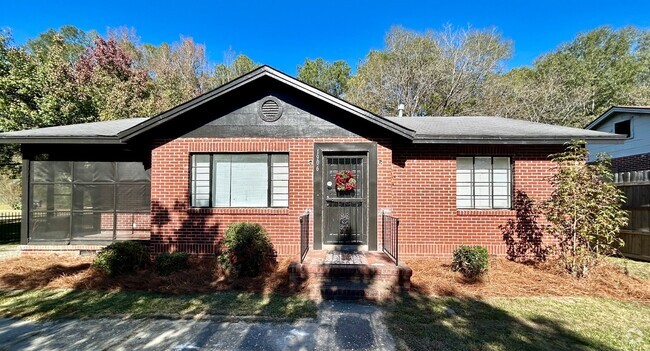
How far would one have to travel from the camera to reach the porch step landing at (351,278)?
15.8ft

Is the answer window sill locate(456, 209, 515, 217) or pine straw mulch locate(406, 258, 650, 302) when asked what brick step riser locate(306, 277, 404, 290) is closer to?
pine straw mulch locate(406, 258, 650, 302)

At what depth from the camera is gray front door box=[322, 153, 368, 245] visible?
6.71m

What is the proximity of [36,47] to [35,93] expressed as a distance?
14.8m

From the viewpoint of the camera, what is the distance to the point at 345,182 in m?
6.62

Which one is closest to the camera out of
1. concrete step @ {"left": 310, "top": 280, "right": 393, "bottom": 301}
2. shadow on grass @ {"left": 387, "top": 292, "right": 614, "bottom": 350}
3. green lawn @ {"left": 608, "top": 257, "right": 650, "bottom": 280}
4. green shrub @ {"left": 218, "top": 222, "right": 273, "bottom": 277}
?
shadow on grass @ {"left": 387, "top": 292, "right": 614, "bottom": 350}

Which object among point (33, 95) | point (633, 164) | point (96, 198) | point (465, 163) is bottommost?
point (96, 198)

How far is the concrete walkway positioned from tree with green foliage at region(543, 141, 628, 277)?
429cm

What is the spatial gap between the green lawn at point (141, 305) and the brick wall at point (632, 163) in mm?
A: 12351

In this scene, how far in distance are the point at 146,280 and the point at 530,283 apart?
287 inches

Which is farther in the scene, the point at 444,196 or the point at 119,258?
the point at 444,196

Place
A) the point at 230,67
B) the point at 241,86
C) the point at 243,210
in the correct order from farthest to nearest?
the point at 230,67, the point at 243,210, the point at 241,86

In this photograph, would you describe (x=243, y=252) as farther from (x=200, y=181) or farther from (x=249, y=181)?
(x=200, y=181)

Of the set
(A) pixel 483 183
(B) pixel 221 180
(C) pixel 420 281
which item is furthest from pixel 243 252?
(A) pixel 483 183

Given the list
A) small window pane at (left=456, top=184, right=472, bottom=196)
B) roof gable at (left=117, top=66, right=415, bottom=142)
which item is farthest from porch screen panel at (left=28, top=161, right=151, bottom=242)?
small window pane at (left=456, top=184, right=472, bottom=196)
